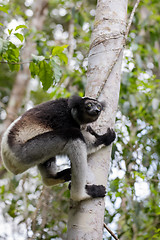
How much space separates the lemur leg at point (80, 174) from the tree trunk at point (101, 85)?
2.5 inches

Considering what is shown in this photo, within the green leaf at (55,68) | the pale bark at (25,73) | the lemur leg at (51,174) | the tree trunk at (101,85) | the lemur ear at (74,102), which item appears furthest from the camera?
the pale bark at (25,73)

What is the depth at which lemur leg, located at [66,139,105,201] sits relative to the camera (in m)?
2.47

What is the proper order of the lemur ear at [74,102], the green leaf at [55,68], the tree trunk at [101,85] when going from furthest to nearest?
1. the lemur ear at [74,102]
2. the green leaf at [55,68]
3. the tree trunk at [101,85]

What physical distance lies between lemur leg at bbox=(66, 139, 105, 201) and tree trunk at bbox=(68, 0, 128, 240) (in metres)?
0.06

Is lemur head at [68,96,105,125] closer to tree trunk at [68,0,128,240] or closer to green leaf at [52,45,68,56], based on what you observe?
tree trunk at [68,0,128,240]

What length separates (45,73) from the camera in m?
2.87

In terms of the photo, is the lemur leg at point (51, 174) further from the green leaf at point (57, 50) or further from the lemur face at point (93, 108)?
the green leaf at point (57, 50)

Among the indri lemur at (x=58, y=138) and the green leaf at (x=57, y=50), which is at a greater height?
the green leaf at (x=57, y=50)

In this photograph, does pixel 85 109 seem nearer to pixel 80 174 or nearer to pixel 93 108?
pixel 93 108

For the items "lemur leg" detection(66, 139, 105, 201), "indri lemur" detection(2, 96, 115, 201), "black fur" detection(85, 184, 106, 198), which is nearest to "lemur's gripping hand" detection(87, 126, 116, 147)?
"indri lemur" detection(2, 96, 115, 201)

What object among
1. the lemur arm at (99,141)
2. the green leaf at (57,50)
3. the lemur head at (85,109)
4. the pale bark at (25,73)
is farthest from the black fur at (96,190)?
the pale bark at (25,73)

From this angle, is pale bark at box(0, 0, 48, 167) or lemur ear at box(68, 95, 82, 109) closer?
lemur ear at box(68, 95, 82, 109)

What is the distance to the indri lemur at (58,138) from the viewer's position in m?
2.71

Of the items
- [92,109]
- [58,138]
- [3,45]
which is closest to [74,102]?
[92,109]
